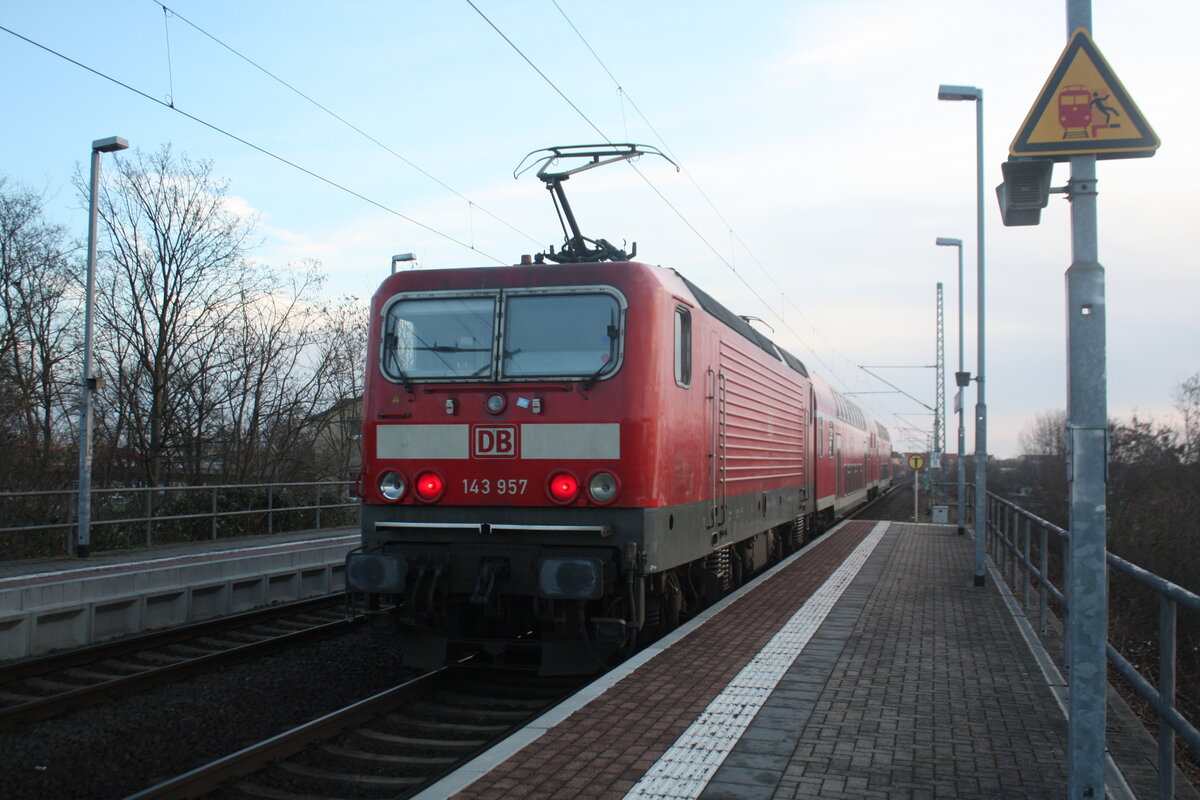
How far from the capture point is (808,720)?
18.5ft

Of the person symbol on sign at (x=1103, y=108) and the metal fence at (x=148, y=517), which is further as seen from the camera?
the metal fence at (x=148, y=517)

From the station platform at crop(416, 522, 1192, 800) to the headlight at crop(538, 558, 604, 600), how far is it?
60 centimetres

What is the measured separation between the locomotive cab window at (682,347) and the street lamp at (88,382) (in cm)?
995

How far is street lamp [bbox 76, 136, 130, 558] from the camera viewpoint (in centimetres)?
1380

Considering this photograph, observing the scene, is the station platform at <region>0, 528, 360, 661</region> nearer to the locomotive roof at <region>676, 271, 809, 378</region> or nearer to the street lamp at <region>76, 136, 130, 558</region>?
the street lamp at <region>76, 136, 130, 558</region>

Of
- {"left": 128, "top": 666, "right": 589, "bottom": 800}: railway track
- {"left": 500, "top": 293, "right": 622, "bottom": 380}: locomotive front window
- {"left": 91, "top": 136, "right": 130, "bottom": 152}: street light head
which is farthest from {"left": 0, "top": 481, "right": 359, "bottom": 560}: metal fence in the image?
{"left": 500, "top": 293, "right": 622, "bottom": 380}: locomotive front window

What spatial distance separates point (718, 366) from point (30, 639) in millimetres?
6927

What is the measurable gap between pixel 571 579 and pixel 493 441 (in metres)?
1.27

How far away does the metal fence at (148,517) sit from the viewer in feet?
45.7

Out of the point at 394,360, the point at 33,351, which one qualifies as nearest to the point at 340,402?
the point at 33,351

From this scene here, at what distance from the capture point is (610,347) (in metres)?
7.34

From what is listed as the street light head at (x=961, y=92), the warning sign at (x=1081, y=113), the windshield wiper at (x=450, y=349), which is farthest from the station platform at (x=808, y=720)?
the street light head at (x=961, y=92)

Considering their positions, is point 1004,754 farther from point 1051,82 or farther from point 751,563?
point 751,563

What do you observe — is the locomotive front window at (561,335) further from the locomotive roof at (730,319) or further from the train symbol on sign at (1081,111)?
the train symbol on sign at (1081,111)
